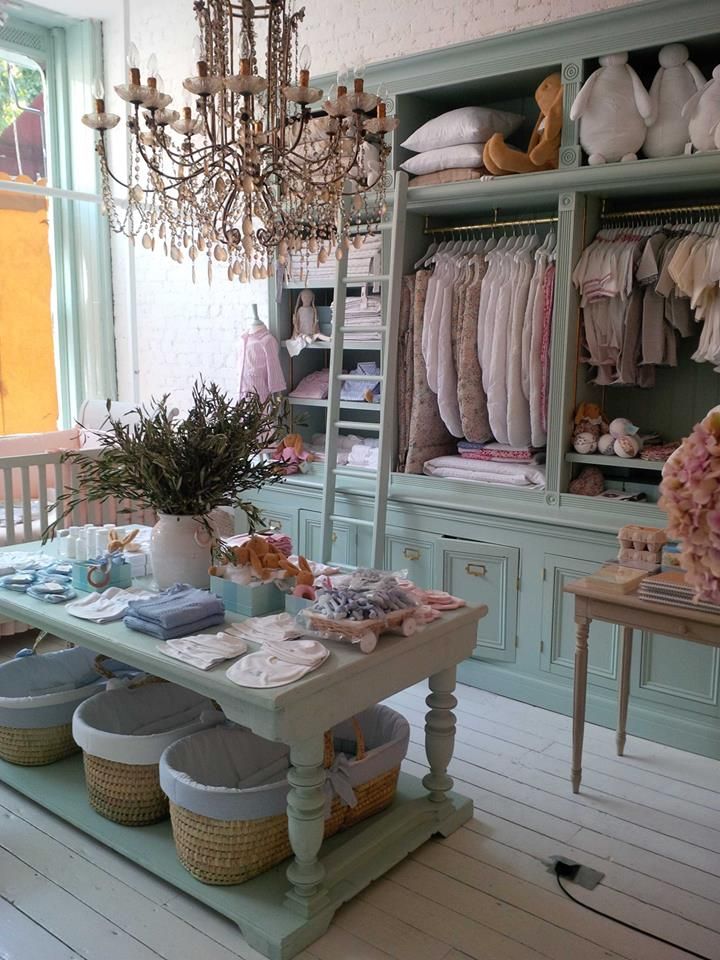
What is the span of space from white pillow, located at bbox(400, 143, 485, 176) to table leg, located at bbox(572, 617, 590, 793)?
6.58 ft

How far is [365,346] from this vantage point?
13.4ft

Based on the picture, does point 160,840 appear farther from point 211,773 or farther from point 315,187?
point 315,187

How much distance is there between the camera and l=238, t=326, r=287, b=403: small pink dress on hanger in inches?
175

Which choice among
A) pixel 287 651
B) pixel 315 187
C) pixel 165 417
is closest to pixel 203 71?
pixel 315 187

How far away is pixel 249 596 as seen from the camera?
99.8 inches

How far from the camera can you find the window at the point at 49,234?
525 centimetres

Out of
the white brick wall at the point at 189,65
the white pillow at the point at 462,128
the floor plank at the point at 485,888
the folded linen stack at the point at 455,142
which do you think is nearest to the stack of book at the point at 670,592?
the floor plank at the point at 485,888

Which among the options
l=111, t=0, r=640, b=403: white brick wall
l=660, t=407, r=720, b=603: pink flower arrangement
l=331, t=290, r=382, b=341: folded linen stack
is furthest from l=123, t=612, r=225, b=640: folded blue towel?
l=111, t=0, r=640, b=403: white brick wall

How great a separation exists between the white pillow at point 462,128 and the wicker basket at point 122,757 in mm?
2511

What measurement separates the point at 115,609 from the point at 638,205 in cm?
267

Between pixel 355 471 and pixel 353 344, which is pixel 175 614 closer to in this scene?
pixel 355 471

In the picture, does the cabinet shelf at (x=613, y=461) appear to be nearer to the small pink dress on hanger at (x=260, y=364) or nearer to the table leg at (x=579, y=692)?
the table leg at (x=579, y=692)

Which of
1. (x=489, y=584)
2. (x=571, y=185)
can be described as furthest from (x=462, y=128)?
(x=489, y=584)

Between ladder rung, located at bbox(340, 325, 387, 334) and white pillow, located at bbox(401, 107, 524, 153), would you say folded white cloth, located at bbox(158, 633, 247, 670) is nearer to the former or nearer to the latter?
ladder rung, located at bbox(340, 325, 387, 334)
